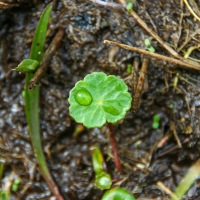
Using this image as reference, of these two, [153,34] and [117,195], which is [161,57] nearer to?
[153,34]

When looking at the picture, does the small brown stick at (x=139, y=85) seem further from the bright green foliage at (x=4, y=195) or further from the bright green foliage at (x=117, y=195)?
the bright green foliage at (x=4, y=195)

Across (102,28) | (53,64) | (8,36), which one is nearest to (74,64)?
(53,64)

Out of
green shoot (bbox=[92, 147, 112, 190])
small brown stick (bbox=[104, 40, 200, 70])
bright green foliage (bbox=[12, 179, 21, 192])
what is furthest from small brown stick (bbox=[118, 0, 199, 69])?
bright green foliage (bbox=[12, 179, 21, 192])

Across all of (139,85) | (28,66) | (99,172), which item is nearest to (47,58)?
(28,66)

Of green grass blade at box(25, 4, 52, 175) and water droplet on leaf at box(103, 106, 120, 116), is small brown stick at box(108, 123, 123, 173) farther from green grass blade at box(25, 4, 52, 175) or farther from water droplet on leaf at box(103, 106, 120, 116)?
green grass blade at box(25, 4, 52, 175)

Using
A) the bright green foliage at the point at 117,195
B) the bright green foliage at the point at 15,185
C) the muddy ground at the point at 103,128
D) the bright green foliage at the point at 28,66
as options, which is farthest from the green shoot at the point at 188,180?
the bright green foliage at the point at 28,66
